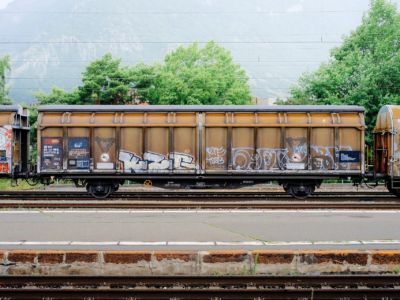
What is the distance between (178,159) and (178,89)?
24.9 metres

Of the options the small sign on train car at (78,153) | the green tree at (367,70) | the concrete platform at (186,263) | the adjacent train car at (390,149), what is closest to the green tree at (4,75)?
the green tree at (367,70)

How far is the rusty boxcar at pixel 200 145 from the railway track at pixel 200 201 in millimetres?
745

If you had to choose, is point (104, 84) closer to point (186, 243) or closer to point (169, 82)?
point (169, 82)

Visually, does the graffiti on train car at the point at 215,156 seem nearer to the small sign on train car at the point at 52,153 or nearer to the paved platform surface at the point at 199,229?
the paved platform surface at the point at 199,229

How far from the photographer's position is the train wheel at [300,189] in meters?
19.8

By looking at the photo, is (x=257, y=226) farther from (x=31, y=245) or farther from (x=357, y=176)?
(x=357, y=176)

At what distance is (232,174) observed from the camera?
1936 cm

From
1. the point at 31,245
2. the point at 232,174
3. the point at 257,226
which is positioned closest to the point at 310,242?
the point at 257,226

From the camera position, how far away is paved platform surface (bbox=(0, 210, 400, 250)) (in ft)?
34.5

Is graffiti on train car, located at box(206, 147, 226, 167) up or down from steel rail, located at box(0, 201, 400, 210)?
up

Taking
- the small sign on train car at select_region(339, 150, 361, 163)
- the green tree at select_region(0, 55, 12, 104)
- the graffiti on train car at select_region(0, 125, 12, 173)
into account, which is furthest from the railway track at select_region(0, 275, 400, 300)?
the green tree at select_region(0, 55, 12, 104)

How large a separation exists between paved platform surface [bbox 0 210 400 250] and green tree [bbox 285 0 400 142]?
49.5 ft

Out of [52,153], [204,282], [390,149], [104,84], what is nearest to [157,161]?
[52,153]

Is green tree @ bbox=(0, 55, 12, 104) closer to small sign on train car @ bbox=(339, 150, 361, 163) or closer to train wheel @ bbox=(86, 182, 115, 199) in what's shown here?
train wheel @ bbox=(86, 182, 115, 199)
